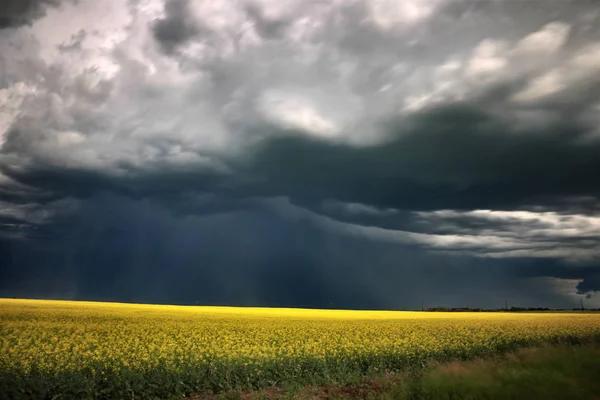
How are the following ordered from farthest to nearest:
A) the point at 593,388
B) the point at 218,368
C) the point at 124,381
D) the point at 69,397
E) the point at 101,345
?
the point at 101,345
the point at 218,368
the point at 124,381
the point at 69,397
the point at 593,388

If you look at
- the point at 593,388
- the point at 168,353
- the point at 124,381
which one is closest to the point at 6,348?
the point at 168,353

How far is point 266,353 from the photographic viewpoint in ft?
59.9

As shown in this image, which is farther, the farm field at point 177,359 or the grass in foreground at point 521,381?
the farm field at point 177,359

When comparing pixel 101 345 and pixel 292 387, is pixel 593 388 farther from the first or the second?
pixel 101 345

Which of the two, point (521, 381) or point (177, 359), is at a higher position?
point (521, 381)

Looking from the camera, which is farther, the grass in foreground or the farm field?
the farm field

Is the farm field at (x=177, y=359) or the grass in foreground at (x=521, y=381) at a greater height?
the grass in foreground at (x=521, y=381)

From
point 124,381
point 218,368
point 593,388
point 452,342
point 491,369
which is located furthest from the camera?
point 452,342

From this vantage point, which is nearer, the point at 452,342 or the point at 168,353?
the point at 168,353

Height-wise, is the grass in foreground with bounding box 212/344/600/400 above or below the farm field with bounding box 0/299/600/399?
above

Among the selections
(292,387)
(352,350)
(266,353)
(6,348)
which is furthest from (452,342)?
(6,348)

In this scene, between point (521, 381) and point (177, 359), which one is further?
point (177, 359)

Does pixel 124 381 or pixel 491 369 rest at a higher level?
pixel 491 369

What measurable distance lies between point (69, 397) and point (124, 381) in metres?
1.61
